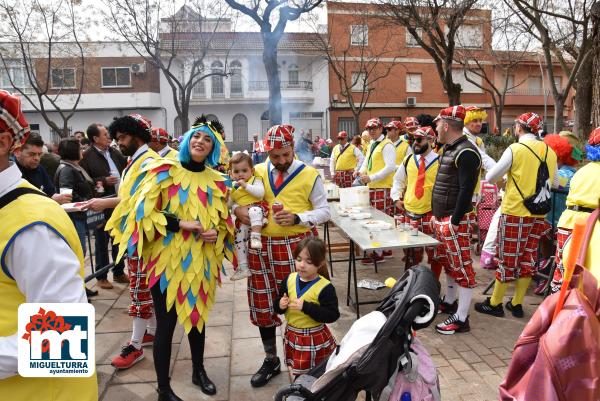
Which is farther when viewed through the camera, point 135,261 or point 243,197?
point 135,261

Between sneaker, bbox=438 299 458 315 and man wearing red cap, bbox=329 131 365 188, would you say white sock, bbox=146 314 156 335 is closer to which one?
sneaker, bbox=438 299 458 315

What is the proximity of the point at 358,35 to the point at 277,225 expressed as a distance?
973 inches

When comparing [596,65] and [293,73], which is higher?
[293,73]

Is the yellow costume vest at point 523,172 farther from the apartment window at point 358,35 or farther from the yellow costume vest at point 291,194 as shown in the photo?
the apartment window at point 358,35

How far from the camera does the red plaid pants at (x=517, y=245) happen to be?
4676 millimetres

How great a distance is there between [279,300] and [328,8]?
24.8 metres

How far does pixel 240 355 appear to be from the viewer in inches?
161

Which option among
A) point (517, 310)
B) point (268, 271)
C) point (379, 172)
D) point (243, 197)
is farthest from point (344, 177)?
point (268, 271)

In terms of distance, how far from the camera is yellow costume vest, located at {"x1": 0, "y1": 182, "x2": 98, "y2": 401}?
1455 mm

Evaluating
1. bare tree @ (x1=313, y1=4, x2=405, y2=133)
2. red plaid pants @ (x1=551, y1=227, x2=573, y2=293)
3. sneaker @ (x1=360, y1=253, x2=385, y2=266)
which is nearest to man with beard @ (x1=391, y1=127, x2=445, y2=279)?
red plaid pants @ (x1=551, y1=227, x2=573, y2=293)

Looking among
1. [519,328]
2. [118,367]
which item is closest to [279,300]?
[118,367]

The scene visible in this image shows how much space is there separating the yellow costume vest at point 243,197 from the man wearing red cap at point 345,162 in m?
6.96

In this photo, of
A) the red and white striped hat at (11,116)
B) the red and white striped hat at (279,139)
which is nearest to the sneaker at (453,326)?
the red and white striped hat at (279,139)

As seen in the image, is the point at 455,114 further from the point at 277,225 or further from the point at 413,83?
the point at 413,83
